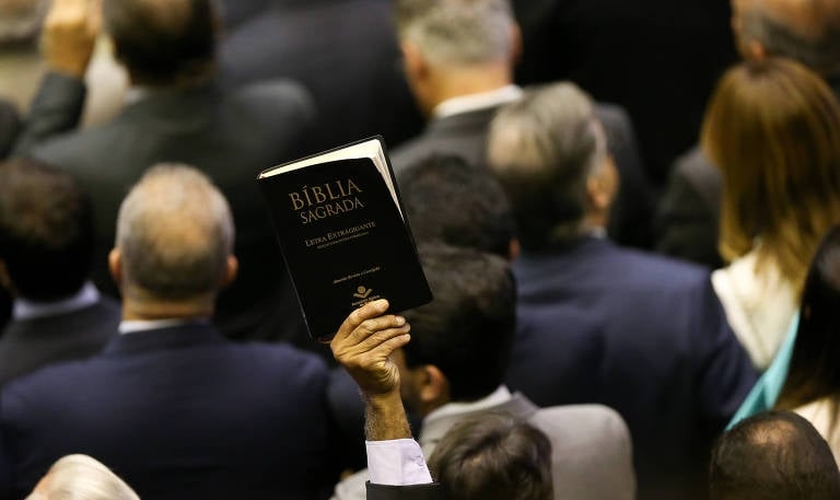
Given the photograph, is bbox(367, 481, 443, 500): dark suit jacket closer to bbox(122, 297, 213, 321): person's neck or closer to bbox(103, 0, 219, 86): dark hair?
bbox(122, 297, 213, 321): person's neck

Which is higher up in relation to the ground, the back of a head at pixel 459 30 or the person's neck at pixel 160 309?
the back of a head at pixel 459 30

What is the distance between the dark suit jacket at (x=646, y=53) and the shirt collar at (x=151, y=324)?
2.24 metres

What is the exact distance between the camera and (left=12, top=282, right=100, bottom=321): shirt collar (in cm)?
379

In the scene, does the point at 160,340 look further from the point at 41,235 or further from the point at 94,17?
the point at 94,17

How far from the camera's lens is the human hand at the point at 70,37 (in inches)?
180

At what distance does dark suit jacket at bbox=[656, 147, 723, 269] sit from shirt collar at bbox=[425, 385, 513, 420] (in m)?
1.38

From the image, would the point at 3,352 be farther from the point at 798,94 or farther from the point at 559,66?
the point at 559,66

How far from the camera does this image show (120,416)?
3.33m

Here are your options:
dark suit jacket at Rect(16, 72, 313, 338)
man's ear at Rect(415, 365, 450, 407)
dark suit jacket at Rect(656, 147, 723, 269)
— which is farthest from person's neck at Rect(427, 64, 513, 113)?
man's ear at Rect(415, 365, 450, 407)

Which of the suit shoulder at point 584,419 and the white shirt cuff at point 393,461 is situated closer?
the white shirt cuff at point 393,461

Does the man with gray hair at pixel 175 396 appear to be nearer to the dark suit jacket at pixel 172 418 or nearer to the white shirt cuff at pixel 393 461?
the dark suit jacket at pixel 172 418

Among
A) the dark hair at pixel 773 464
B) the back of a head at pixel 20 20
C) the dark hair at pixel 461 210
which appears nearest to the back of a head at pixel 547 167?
the dark hair at pixel 461 210

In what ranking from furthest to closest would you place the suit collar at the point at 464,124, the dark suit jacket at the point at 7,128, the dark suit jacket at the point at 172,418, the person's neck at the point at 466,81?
the dark suit jacket at the point at 7,128
the person's neck at the point at 466,81
the suit collar at the point at 464,124
the dark suit jacket at the point at 172,418

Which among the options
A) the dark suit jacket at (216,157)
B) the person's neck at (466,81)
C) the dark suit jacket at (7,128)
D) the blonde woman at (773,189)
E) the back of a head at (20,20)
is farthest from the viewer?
the back of a head at (20,20)
